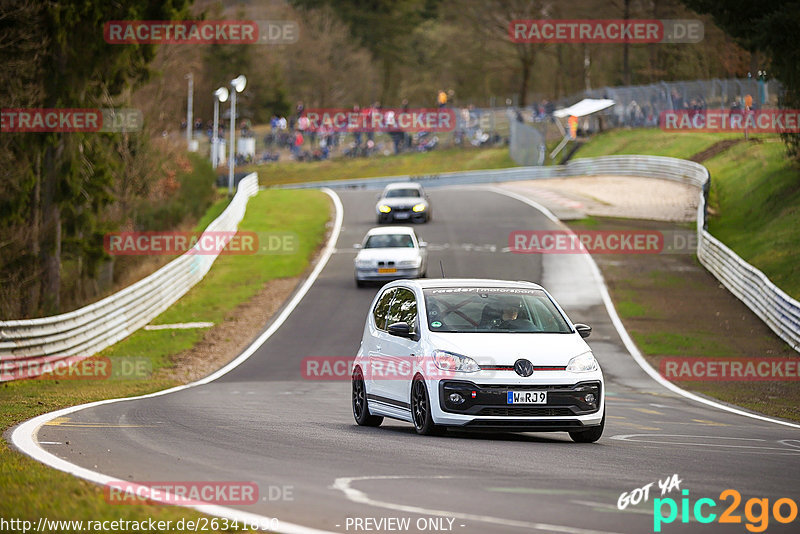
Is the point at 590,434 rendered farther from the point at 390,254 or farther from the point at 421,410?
the point at 390,254

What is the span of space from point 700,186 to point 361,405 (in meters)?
43.4

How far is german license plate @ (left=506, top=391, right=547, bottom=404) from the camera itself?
36.0ft

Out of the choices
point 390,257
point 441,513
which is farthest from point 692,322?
point 441,513

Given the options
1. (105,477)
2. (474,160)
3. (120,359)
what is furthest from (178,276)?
(474,160)

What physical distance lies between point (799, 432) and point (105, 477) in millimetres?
8728

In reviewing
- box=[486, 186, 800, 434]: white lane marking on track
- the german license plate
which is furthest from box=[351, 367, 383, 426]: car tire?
box=[486, 186, 800, 434]: white lane marking on track

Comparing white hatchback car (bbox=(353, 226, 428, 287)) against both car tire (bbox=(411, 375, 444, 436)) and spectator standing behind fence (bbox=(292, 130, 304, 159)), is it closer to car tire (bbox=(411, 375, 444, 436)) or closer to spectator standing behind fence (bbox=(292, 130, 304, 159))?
car tire (bbox=(411, 375, 444, 436))

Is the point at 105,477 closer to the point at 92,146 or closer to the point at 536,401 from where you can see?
the point at 536,401

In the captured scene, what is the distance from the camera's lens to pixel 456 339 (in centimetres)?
1146

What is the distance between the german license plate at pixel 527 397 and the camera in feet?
36.0

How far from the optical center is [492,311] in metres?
12.0

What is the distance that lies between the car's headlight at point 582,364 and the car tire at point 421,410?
4.52 ft

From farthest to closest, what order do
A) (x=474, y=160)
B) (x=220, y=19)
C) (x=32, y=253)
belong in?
(x=220, y=19) → (x=474, y=160) → (x=32, y=253)

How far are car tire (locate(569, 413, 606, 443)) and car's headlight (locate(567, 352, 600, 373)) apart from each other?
513 mm
